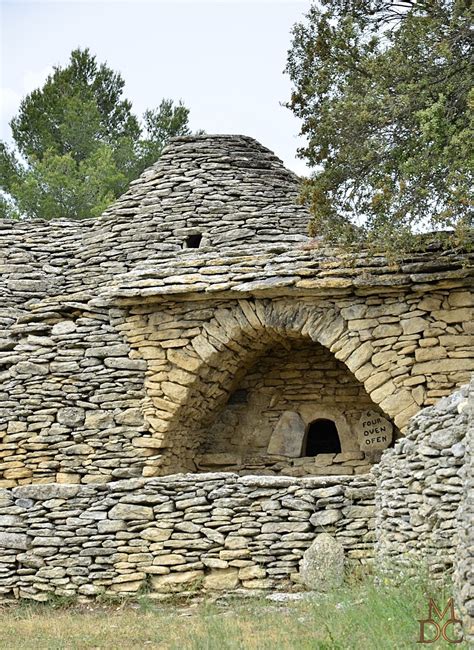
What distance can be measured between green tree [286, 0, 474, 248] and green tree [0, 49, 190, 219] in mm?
9671

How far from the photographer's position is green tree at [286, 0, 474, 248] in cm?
1040

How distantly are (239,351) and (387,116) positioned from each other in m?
3.25

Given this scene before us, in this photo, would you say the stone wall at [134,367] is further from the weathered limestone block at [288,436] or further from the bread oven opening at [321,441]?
the bread oven opening at [321,441]

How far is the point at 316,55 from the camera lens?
38.7 feet

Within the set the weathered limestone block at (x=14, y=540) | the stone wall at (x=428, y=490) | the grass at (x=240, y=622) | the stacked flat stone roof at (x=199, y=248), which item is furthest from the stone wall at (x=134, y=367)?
the stone wall at (x=428, y=490)

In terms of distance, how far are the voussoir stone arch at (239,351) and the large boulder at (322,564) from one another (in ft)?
6.15

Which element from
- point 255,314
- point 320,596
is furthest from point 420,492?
point 255,314

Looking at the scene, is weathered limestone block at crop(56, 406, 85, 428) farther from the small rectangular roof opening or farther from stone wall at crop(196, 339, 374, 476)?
the small rectangular roof opening

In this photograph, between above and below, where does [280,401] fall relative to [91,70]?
below

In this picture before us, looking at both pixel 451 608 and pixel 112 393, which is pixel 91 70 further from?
pixel 451 608

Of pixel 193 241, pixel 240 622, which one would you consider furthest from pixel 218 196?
pixel 240 622

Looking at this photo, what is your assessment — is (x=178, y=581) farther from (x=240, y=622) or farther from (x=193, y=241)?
(x=193, y=241)

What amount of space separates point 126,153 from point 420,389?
13.8m

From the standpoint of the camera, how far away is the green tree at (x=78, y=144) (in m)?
21.6
